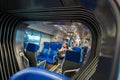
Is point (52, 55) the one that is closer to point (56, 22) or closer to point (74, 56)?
point (74, 56)

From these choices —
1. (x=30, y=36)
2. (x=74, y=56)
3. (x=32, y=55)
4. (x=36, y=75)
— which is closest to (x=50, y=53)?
(x=30, y=36)

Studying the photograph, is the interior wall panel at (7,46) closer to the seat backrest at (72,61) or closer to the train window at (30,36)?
the seat backrest at (72,61)

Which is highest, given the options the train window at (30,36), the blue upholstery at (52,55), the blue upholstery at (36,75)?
the train window at (30,36)

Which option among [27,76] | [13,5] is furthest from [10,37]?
[27,76]

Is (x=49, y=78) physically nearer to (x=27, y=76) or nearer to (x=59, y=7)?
(x=27, y=76)

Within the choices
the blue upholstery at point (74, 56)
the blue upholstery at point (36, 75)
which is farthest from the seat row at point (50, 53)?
the blue upholstery at point (36, 75)

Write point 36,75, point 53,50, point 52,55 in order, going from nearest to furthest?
point 36,75 < point 52,55 < point 53,50

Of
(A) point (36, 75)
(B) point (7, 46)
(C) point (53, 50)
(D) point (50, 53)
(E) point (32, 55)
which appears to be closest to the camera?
(A) point (36, 75)

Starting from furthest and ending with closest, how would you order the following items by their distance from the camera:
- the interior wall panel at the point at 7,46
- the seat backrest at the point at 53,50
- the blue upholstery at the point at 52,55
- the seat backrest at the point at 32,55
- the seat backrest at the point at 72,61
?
the seat backrest at the point at 53,50
the blue upholstery at the point at 52,55
the seat backrest at the point at 32,55
the seat backrest at the point at 72,61
the interior wall panel at the point at 7,46

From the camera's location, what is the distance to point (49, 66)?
20.9ft

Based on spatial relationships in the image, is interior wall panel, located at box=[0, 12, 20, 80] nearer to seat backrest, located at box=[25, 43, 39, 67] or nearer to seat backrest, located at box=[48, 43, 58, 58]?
seat backrest, located at box=[25, 43, 39, 67]

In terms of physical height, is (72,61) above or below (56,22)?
below

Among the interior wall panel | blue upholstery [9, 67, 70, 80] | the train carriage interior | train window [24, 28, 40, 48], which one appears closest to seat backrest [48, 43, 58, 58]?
train window [24, 28, 40, 48]

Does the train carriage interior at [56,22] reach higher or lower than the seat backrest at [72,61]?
higher
